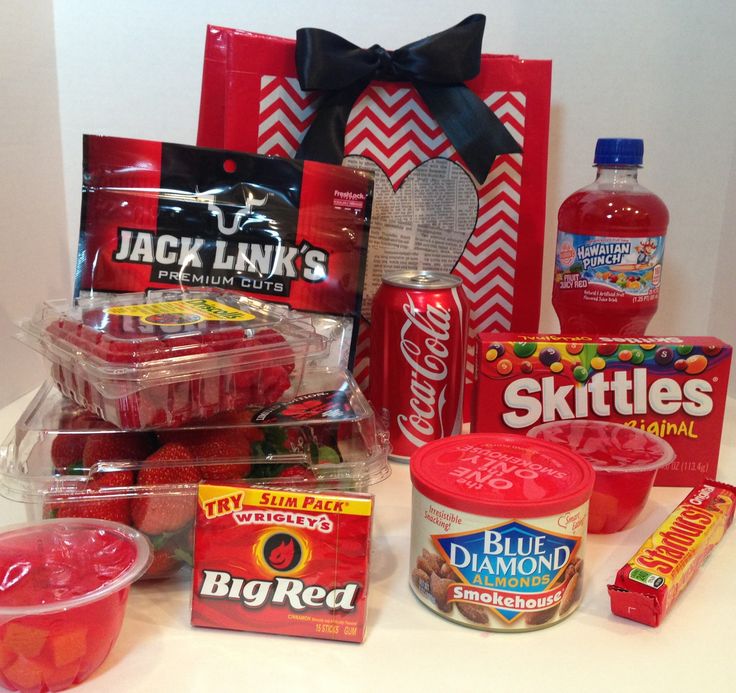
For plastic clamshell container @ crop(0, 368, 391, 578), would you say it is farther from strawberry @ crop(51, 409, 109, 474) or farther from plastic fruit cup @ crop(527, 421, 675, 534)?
plastic fruit cup @ crop(527, 421, 675, 534)

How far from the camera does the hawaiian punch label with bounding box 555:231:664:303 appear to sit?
39.3 inches

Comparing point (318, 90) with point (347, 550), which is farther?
point (318, 90)

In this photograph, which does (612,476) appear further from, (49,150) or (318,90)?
(49,150)

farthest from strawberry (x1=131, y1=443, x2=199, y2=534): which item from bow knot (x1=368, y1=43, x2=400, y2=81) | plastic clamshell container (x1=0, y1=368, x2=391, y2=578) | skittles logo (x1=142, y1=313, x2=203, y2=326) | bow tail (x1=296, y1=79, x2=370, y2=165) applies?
bow knot (x1=368, y1=43, x2=400, y2=81)

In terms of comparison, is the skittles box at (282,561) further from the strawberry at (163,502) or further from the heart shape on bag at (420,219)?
the heart shape on bag at (420,219)

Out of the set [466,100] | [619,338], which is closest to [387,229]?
[466,100]

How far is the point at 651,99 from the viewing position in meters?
1.23

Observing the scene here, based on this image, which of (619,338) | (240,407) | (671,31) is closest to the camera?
(240,407)

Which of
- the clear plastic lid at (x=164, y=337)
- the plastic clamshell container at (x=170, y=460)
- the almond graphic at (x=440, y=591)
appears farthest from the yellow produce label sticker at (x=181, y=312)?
the almond graphic at (x=440, y=591)

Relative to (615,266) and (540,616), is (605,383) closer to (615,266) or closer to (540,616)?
(615,266)

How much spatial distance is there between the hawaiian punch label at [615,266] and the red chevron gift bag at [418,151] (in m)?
0.14

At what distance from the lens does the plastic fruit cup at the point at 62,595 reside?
1.85 ft

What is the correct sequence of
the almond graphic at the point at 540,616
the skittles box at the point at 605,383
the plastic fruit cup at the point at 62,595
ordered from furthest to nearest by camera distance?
the skittles box at the point at 605,383
the almond graphic at the point at 540,616
the plastic fruit cup at the point at 62,595

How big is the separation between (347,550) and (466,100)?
674mm
